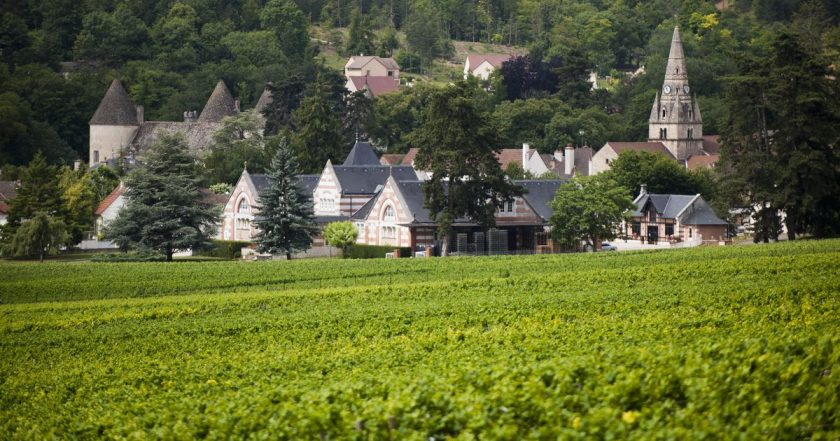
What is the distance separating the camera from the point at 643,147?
12419 centimetres

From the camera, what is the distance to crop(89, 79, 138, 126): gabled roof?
13300 cm

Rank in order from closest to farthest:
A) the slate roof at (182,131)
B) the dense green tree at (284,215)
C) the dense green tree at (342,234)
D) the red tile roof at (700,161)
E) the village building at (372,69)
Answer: the dense green tree at (284,215)
the dense green tree at (342,234)
the red tile roof at (700,161)
the slate roof at (182,131)
the village building at (372,69)

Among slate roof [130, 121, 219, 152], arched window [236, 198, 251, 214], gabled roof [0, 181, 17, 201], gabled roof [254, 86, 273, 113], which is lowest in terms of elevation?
arched window [236, 198, 251, 214]

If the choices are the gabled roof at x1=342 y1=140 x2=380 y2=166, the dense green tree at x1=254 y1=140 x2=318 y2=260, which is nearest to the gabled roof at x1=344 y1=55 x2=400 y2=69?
the gabled roof at x1=342 y1=140 x2=380 y2=166

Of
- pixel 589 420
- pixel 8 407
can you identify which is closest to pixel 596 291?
pixel 8 407

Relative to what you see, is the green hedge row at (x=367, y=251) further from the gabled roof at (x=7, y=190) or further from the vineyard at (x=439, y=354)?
the gabled roof at (x=7, y=190)

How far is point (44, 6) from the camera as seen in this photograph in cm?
18350

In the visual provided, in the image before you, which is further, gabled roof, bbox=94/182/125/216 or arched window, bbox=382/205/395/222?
gabled roof, bbox=94/182/125/216

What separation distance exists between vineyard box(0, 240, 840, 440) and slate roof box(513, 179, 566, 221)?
2414 centimetres

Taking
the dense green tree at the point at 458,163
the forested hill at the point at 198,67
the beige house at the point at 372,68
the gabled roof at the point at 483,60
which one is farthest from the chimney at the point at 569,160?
the beige house at the point at 372,68

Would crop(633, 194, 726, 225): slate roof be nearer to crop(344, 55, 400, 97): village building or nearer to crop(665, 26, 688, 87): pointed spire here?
crop(665, 26, 688, 87): pointed spire

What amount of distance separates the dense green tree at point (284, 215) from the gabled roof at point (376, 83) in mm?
94094

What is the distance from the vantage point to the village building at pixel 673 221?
81875 millimetres

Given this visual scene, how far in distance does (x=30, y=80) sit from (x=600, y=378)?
130728 mm
